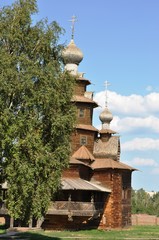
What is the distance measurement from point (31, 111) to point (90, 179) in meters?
19.5

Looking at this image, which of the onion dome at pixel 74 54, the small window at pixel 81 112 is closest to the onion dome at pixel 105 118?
the small window at pixel 81 112

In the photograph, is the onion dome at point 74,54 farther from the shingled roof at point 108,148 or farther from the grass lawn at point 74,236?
the grass lawn at point 74,236

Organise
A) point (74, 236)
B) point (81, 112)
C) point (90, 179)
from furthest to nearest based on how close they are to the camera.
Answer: point (81, 112)
point (90, 179)
point (74, 236)

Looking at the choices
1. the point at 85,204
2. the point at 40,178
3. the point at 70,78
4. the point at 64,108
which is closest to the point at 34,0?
the point at 70,78

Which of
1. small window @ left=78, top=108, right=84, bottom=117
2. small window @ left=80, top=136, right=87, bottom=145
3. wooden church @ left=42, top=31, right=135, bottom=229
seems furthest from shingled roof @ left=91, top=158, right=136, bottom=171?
small window @ left=78, top=108, right=84, bottom=117

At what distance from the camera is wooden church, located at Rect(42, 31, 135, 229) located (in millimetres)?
29406

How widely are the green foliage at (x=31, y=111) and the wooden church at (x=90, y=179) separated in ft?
35.0

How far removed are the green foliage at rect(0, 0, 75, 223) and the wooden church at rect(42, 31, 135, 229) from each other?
10654mm

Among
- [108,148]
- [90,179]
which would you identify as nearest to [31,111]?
[90,179]

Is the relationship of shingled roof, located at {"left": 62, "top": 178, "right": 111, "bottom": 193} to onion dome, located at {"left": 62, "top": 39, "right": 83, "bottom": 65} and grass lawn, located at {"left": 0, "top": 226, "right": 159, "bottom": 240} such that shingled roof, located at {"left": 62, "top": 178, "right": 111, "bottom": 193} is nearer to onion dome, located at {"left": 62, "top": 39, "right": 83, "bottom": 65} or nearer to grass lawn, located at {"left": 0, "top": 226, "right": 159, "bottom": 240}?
grass lawn, located at {"left": 0, "top": 226, "right": 159, "bottom": 240}

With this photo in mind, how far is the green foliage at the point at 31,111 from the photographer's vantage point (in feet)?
53.1

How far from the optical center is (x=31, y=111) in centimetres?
1705

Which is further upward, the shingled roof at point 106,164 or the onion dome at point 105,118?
the onion dome at point 105,118

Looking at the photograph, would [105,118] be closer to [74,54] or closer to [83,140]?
[83,140]
